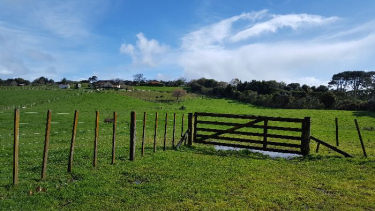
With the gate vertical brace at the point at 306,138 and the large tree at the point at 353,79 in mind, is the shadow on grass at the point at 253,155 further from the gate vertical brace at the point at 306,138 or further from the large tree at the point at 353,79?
the large tree at the point at 353,79

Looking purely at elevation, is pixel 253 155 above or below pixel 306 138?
below

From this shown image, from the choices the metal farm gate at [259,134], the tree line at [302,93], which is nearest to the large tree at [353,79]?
the tree line at [302,93]

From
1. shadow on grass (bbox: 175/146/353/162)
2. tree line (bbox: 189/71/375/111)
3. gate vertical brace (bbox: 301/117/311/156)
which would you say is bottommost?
shadow on grass (bbox: 175/146/353/162)

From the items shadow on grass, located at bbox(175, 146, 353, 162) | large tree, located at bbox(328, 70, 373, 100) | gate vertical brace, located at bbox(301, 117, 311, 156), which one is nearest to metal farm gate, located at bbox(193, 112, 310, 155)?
gate vertical brace, located at bbox(301, 117, 311, 156)

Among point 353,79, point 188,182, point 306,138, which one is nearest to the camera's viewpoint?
point 188,182

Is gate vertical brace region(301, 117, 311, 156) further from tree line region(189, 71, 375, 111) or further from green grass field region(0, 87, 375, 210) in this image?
tree line region(189, 71, 375, 111)

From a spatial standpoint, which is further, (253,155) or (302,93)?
(302,93)

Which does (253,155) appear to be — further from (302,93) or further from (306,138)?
(302,93)

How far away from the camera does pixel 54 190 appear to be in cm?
678

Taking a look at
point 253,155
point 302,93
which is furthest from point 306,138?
Answer: point 302,93

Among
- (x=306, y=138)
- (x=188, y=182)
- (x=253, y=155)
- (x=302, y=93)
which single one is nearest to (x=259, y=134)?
(x=253, y=155)

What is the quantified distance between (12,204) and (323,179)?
28.8 feet

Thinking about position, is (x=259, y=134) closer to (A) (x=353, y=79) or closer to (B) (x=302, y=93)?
(B) (x=302, y=93)

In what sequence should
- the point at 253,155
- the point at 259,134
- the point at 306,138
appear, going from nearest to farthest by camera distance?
1. the point at 253,155
2. the point at 306,138
3. the point at 259,134
